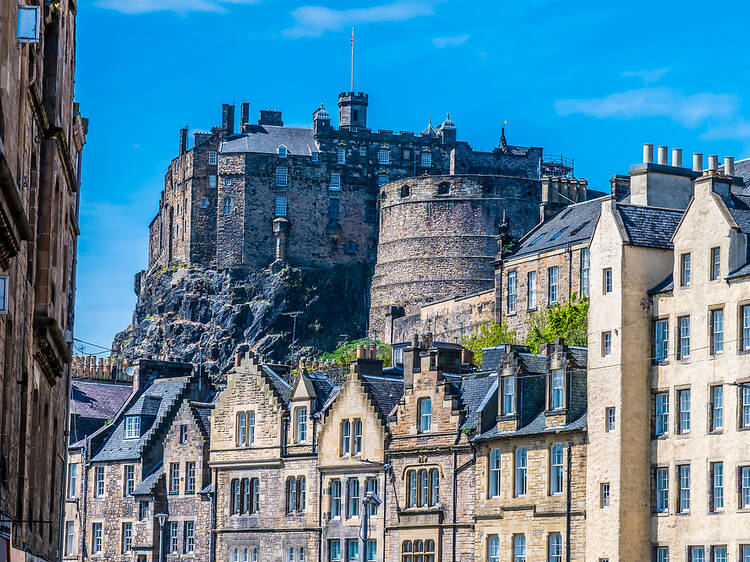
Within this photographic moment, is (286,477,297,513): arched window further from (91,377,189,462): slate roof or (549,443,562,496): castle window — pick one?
(549,443,562,496): castle window

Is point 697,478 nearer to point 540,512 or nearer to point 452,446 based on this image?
point 540,512

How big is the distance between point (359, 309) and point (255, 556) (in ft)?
236

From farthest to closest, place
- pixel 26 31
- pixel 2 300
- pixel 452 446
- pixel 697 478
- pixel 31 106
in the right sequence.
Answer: pixel 452 446 → pixel 697 478 → pixel 31 106 → pixel 26 31 → pixel 2 300

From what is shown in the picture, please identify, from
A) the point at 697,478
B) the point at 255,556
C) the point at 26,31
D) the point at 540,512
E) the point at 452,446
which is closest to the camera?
the point at 26,31

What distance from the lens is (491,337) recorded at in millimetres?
99875

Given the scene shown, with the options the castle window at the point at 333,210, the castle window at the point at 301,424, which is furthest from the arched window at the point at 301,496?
the castle window at the point at 333,210

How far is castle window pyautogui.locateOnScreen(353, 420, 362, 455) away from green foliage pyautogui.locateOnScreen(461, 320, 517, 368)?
19.0 metres

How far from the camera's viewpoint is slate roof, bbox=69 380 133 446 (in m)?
95.6

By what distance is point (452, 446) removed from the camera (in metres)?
68.9

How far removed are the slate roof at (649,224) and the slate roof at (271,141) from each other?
307ft

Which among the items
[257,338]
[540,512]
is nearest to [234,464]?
[540,512]

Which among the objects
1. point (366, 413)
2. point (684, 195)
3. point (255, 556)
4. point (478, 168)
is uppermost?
point (478, 168)

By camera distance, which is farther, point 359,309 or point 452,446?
point 359,309

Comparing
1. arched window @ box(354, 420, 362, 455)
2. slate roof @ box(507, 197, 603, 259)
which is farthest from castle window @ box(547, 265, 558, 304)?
arched window @ box(354, 420, 362, 455)
